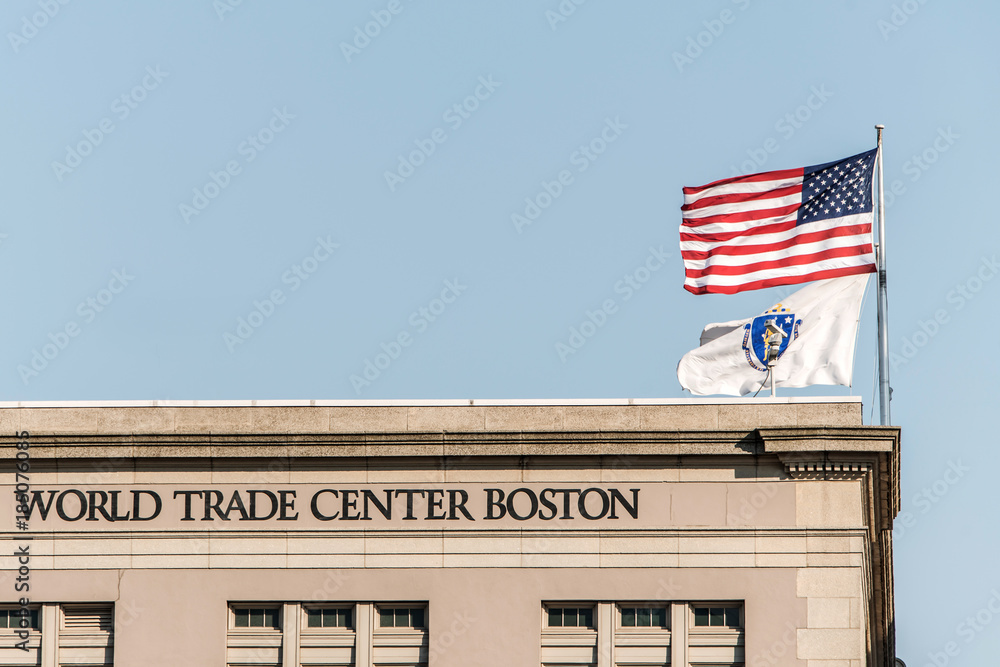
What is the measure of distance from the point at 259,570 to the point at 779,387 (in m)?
11.1

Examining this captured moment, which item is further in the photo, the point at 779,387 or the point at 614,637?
the point at 779,387

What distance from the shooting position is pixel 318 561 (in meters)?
33.5

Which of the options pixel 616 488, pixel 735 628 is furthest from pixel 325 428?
pixel 735 628

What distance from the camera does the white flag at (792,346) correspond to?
35.4 m

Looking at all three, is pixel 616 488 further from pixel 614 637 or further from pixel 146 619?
pixel 146 619

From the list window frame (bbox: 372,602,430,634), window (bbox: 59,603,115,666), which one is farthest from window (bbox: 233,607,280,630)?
window (bbox: 59,603,115,666)

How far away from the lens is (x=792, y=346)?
35625 mm

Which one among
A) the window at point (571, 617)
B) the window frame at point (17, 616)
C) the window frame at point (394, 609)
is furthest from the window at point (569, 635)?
the window frame at point (17, 616)

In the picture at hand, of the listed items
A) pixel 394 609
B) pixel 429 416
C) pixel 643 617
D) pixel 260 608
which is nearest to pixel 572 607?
pixel 643 617

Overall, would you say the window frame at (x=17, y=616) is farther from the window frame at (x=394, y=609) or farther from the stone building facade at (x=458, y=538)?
the window frame at (x=394, y=609)

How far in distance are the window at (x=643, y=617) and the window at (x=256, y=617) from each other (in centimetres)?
676

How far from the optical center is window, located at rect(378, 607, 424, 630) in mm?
33469

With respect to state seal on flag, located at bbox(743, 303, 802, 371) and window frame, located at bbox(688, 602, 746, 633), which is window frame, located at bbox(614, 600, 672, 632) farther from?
state seal on flag, located at bbox(743, 303, 802, 371)

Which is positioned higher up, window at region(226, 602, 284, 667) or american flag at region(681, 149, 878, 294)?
american flag at region(681, 149, 878, 294)
